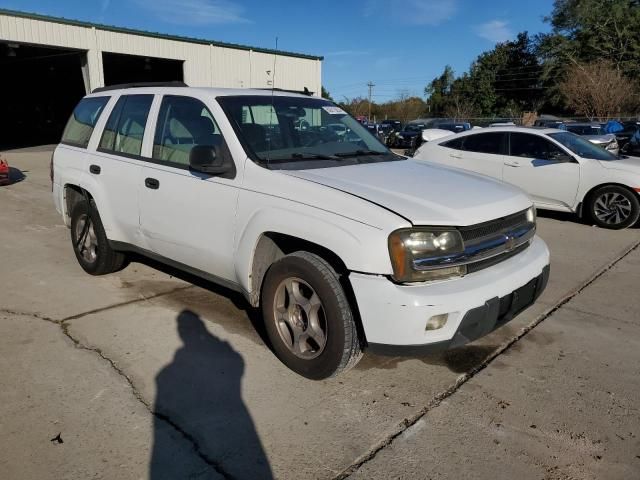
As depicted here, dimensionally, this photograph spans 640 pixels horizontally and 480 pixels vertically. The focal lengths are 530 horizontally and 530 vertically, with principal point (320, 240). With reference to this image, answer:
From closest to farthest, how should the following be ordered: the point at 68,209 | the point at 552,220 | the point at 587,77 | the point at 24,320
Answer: the point at 24,320 → the point at 68,209 → the point at 552,220 → the point at 587,77

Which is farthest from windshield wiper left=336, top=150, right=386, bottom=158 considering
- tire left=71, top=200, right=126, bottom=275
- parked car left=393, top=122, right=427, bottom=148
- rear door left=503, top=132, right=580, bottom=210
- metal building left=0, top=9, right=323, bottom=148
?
parked car left=393, top=122, right=427, bottom=148

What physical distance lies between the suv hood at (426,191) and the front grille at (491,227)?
0.13 feet

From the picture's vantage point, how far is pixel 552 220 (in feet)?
28.5

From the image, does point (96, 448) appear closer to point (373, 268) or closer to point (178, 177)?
point (373, 268)

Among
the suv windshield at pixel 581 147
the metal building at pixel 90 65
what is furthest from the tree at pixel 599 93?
the suv windshield at pixel 581 147

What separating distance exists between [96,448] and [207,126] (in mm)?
2272

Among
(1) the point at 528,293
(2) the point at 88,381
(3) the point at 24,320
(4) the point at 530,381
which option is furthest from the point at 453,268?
(3) the point at 24,320

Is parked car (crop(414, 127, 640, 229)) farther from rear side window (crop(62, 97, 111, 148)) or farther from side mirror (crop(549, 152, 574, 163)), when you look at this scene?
rear side window (crop(62, 97, 111, 148))

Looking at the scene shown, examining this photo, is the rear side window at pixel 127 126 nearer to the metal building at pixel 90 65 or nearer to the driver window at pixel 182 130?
the driver window at pixel 182 130

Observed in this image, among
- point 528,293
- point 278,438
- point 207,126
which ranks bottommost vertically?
point 278,438

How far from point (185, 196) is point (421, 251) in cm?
189

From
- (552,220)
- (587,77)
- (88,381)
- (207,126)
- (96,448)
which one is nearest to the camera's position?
(96,448)

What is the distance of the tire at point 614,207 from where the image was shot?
784 centimetres

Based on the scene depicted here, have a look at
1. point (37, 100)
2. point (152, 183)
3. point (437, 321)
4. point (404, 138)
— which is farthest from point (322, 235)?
point (37, 100)
